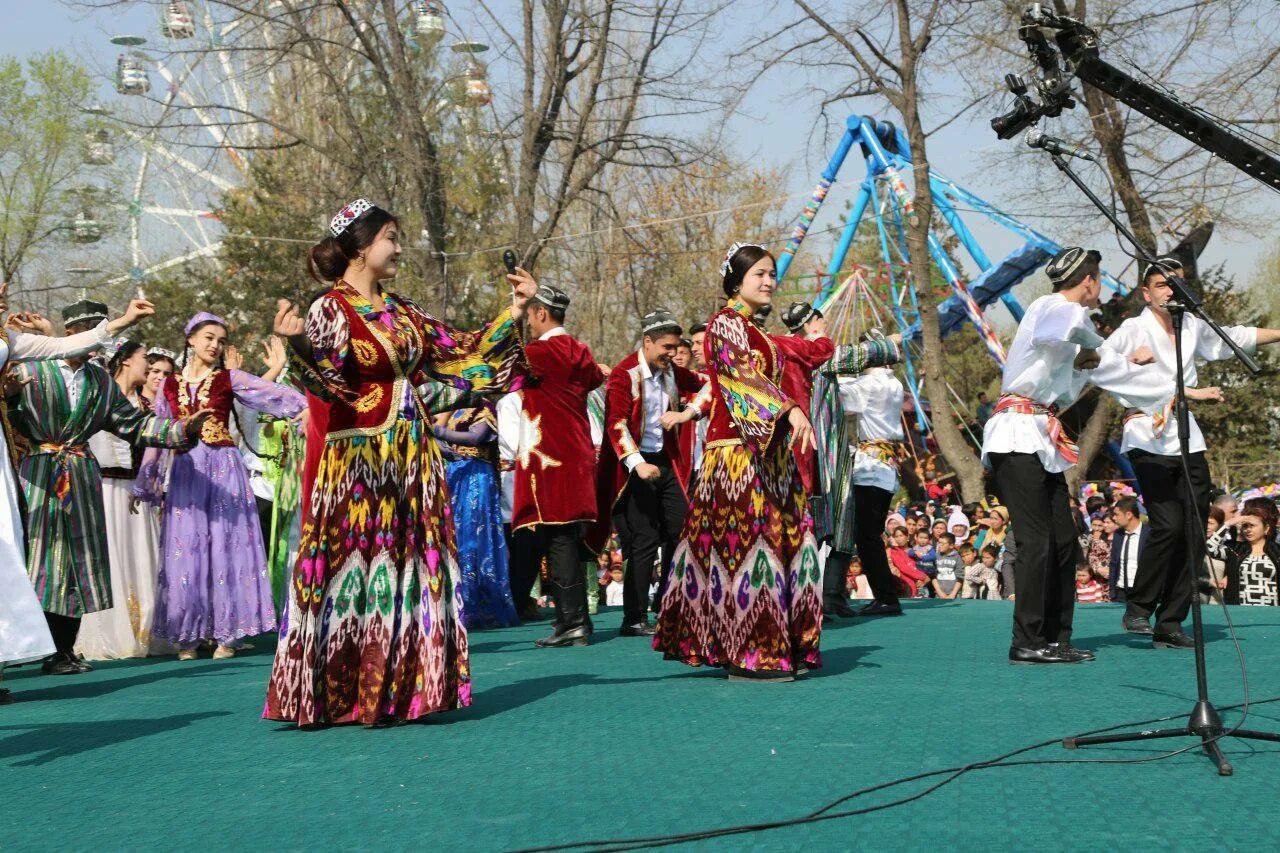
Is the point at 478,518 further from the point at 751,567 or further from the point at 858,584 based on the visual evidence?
the point at 858,584

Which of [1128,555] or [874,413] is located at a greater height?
[874,413]

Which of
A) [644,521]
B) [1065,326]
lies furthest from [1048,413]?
[644,521]

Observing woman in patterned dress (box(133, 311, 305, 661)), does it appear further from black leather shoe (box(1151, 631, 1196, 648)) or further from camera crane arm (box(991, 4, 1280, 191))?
camera crane arm (box(991, 4, 1280, 191))

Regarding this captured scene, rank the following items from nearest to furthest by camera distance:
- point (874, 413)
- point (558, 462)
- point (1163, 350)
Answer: point (1163, 350) → point (558, 462) → point (874, 413)

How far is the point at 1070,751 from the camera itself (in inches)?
190

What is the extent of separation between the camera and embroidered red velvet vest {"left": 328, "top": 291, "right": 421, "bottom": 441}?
577cm

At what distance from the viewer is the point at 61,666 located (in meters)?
8.39

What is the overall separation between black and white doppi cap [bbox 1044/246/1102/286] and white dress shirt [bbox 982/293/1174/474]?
0.09 m

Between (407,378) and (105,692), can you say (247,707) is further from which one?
(407,378)

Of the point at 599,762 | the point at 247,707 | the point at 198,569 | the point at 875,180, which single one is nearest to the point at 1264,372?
the point at 599,762

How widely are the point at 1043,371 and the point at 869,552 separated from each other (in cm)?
379

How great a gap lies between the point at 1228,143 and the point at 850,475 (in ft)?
20.1

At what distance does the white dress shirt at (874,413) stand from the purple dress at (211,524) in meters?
4.15

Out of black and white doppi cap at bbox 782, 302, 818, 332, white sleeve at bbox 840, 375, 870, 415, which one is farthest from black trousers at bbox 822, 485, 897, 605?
black and white doppi cap at bbox 782, 302, 818, 332
